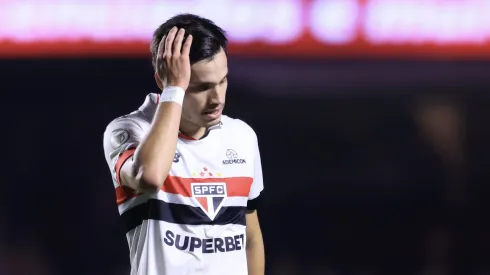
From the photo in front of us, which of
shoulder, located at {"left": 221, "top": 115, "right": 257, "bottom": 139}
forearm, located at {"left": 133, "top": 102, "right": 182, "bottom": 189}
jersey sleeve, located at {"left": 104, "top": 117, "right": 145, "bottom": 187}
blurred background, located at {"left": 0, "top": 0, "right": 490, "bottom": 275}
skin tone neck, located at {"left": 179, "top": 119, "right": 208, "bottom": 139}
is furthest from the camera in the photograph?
blurred background, located at {"left": 0, "top": 0, "right": 490, "bottom": 275}

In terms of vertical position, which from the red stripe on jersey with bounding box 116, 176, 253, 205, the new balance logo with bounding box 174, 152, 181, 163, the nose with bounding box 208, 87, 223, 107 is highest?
the nose with bounding box 208, 87, 223, 107

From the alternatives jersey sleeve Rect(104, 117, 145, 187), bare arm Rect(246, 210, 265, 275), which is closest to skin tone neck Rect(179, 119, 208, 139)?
jersey sleeve Rect(104, 117, 145, 187)

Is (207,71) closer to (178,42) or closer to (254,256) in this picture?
(178,42)

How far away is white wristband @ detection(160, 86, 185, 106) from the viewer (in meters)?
1.94

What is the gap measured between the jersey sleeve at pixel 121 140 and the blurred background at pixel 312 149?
Result: 214 cm

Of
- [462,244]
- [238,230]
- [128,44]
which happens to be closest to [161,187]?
[238,230]

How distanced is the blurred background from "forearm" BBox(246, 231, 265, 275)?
6.43 feet

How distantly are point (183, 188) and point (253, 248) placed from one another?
0.34 metres

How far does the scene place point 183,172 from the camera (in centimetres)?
206

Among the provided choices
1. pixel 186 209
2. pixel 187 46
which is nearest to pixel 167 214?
pixel 186 209

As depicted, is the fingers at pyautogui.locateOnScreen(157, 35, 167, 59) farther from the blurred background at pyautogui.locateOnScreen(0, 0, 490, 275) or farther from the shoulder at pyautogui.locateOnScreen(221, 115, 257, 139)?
the blurred background at pyautogui.locateOnScreen(0, 0, 490, 275)

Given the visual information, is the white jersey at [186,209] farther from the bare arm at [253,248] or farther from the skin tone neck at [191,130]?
the bare arm at [253,248]

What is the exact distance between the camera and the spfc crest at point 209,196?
2040 mm

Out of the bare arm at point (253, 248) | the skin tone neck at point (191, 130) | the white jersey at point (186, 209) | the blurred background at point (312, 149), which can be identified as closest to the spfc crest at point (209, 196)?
the white jersey at point (186, 209)
